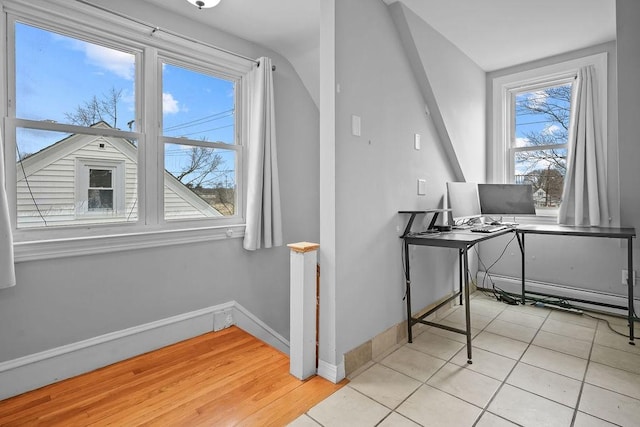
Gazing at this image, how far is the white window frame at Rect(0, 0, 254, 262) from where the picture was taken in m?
1.84

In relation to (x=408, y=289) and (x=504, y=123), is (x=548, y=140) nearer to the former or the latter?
(x=504, y=123)

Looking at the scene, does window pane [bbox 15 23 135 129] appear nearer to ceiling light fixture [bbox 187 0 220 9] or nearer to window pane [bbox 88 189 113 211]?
window pane [bbox 88 189 113 211]

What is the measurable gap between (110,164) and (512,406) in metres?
2.85

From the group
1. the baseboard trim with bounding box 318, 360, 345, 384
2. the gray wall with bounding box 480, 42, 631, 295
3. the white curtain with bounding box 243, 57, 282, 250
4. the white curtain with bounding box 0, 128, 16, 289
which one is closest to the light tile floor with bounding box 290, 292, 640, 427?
the baseboard trim with bounding box 318, 360, 345, 384

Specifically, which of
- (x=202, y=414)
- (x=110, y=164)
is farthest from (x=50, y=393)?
(x=110, y=164)

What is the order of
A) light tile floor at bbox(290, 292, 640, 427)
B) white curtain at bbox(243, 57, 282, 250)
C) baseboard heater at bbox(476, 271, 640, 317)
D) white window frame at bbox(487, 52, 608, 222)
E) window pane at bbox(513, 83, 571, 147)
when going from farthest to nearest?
white window frame at bbox(487, 52, 608, 222), window pane at bbox(513, 83, 571, 147), baseboard heater at bbox(476, 271, 640, 317), white curtain at bbox(243, 57, 282, 250), light tile floor at bbox(290, 292, 640, 427)

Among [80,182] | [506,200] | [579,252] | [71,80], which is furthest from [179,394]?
[579,252]

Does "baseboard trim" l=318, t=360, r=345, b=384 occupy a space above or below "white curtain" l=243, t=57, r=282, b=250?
below

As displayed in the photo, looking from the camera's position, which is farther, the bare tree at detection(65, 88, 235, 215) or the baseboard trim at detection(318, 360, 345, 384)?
the bare tree at detection(65, 88, 235, 215)

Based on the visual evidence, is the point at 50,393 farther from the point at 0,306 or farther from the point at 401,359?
the point at 401,359

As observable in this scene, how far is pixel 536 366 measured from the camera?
2.06 meters

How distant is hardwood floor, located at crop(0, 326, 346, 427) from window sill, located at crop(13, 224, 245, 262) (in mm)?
762

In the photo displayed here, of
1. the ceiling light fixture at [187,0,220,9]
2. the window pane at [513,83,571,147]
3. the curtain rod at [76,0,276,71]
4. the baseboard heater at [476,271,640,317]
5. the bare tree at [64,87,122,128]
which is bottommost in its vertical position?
the baseboard heater at [476,271,640,317]

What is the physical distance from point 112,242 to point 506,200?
11.2ft
